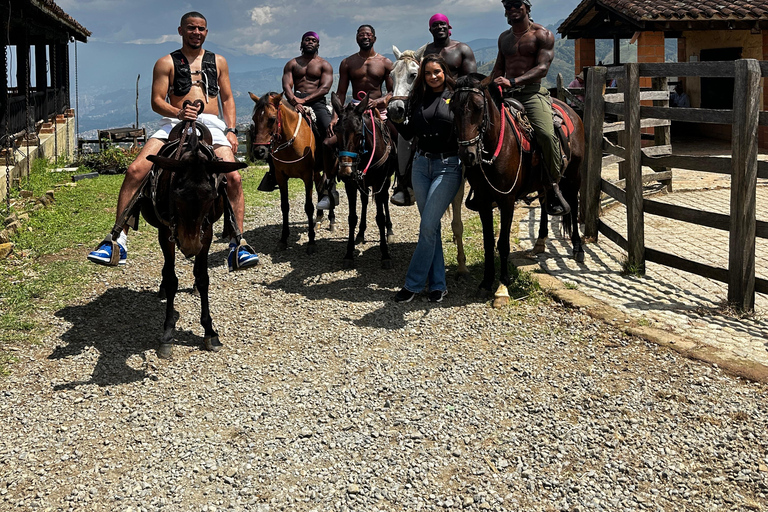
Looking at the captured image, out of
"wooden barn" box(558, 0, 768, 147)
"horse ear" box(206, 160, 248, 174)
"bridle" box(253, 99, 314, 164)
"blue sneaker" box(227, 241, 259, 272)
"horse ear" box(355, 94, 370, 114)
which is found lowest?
"blue sneaker" box(227, 241, 259, 272)

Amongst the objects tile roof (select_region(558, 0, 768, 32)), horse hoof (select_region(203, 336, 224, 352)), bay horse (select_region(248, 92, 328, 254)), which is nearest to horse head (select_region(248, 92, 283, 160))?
bay horse (select_region(248, 92, 328, 254))

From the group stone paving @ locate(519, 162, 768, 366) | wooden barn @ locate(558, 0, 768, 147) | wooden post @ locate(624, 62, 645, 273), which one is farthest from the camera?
wooden barn @ locate(558, 0, 768, 147)

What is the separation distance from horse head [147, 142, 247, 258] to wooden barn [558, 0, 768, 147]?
49.5 feet

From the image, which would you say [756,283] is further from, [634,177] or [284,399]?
[284,399]

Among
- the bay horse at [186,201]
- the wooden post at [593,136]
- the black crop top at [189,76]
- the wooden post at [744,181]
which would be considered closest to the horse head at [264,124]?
the black crop top at [189,76]

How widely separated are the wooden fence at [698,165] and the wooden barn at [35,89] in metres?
9.34

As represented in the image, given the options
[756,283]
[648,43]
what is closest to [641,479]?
[756,283]

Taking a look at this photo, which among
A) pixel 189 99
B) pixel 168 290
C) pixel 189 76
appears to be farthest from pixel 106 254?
pixel 189 76

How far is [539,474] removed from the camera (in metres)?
4.18

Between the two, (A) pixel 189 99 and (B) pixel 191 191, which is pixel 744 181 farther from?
(A) pixel 189 99

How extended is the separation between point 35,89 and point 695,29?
20534 mm

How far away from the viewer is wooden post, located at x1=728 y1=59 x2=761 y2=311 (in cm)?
633

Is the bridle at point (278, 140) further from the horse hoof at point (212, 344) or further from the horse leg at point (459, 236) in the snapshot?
the horse hoof at point (212, 344)

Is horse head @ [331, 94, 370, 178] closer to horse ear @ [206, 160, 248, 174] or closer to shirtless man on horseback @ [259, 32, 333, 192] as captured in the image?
shirtless man on horseback @ [259, 32, 333, 192]
